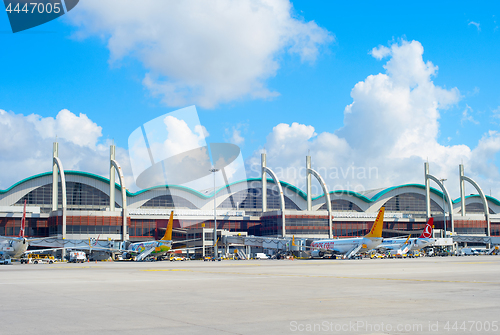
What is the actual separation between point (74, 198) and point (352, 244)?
219 feet

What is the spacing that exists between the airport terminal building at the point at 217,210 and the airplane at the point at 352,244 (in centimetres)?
2595

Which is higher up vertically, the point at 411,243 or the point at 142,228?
the point at 142,228

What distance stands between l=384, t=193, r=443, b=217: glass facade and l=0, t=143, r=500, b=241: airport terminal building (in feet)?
0.96

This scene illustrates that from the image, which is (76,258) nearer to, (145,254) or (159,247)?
(145,254)

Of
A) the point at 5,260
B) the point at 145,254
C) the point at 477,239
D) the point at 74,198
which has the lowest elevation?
the point at 477,239

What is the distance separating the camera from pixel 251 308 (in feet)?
47.3

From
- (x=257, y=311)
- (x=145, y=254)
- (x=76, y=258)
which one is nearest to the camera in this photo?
(x=257, y=311)

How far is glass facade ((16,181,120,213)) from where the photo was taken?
107 metres

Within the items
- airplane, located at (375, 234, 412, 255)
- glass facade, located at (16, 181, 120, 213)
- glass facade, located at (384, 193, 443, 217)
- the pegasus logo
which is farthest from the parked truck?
glass facade, located at (384, 193, 443, 217)

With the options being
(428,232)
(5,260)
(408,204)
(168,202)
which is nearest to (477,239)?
(408,204)

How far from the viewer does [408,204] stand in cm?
13438

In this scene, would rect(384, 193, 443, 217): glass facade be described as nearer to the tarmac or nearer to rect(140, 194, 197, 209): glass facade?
rect(140, 194, 197, 209): glass facade

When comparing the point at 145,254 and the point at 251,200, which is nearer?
the point at 145,254

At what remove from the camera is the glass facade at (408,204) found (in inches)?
5246
